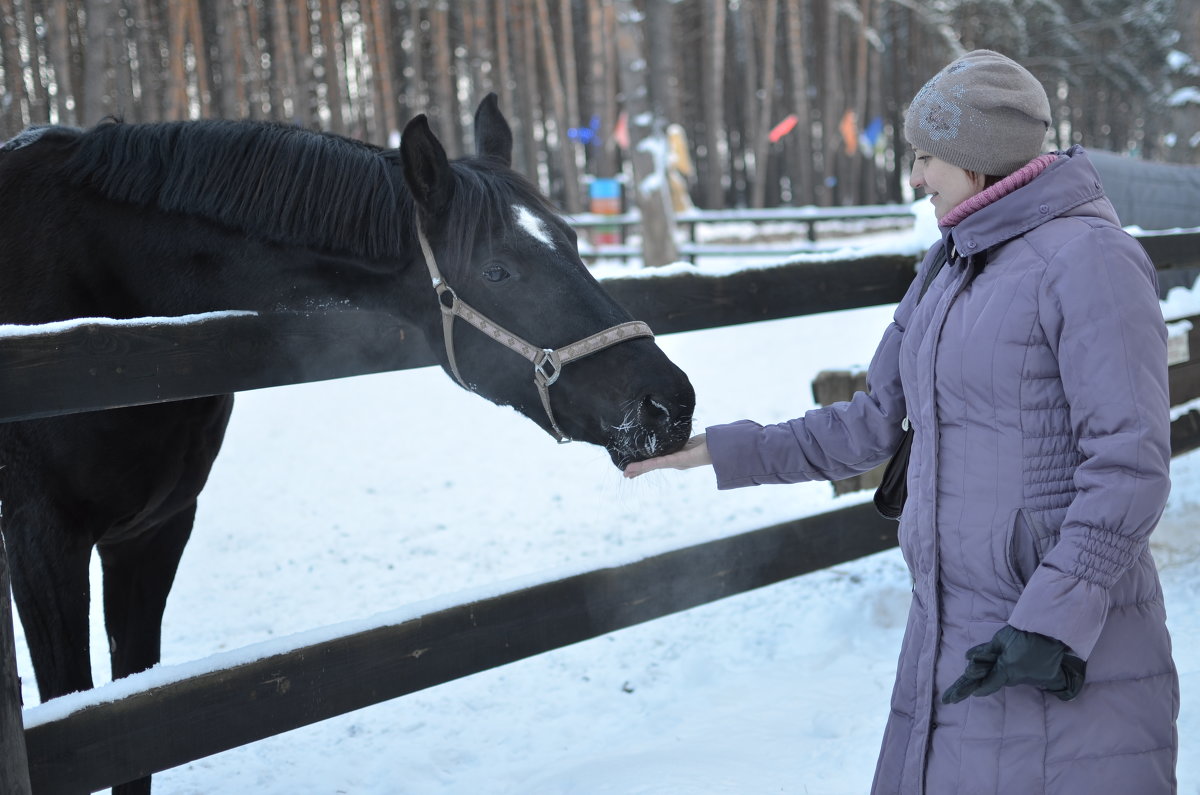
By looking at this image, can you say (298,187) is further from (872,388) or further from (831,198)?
(831,198)

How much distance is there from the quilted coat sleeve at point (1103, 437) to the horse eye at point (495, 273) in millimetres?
1151

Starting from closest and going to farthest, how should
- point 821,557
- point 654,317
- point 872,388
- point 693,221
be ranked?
1. point 872,388
2. point 654,317
3. point 821,557
4. point 693,221

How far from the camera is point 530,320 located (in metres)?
2.09

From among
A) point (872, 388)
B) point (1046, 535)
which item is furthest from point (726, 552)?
point (1046, 535)

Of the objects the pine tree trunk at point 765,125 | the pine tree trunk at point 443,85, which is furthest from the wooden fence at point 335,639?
the pine tree trunk at point 765,125

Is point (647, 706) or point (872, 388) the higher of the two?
point (872, 388)

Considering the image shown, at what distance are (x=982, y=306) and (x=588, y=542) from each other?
388 centimetres

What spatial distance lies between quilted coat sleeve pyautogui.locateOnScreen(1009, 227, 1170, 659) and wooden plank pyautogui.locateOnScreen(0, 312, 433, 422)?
157cm

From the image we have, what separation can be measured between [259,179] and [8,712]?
49.0 inches

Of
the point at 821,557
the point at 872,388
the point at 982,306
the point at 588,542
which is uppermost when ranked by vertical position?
the point at 982,306

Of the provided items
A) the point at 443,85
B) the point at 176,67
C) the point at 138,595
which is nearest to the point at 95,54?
the point at 176,67

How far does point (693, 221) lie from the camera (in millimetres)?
14984

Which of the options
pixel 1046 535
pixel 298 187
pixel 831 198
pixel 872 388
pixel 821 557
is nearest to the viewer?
pixel 1046 535

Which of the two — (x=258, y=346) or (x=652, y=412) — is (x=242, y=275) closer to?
(x=258, y=346)
